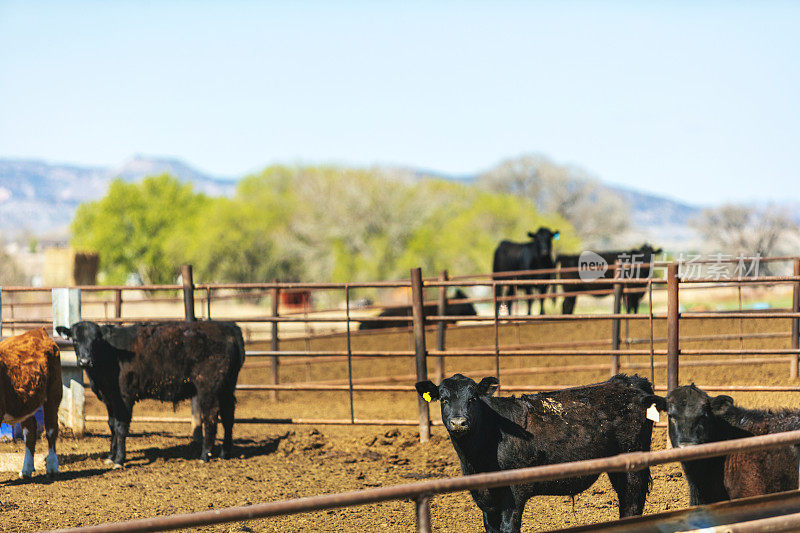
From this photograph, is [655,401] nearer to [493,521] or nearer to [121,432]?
[493,521]

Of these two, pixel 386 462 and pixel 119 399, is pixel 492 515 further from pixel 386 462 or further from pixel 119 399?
pixel 119 399

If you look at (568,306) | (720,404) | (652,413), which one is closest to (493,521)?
(652,413)

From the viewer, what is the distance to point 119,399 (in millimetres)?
8352

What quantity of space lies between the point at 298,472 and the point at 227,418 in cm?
128

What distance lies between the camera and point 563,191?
3669 inches

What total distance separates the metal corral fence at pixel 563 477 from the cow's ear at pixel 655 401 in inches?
53.5

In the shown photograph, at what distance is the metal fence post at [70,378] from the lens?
9.50 m

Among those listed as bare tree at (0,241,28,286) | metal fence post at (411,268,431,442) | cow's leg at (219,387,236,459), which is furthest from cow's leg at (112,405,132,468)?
bare tree at (0,241,28,286)

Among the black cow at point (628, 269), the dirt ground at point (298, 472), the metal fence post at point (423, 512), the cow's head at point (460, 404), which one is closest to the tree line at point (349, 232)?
the black cow at point (628, 269)

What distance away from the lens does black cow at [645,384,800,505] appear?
179 inches

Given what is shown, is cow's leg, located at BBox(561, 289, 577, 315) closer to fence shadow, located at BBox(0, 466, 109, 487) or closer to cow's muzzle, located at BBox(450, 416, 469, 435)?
fence shadow, located at BBox(0, 466, 109, 487)

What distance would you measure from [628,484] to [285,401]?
8.19 metres

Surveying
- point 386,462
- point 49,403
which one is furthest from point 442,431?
point 49,403

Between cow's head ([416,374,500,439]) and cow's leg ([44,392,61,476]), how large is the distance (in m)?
4.33
